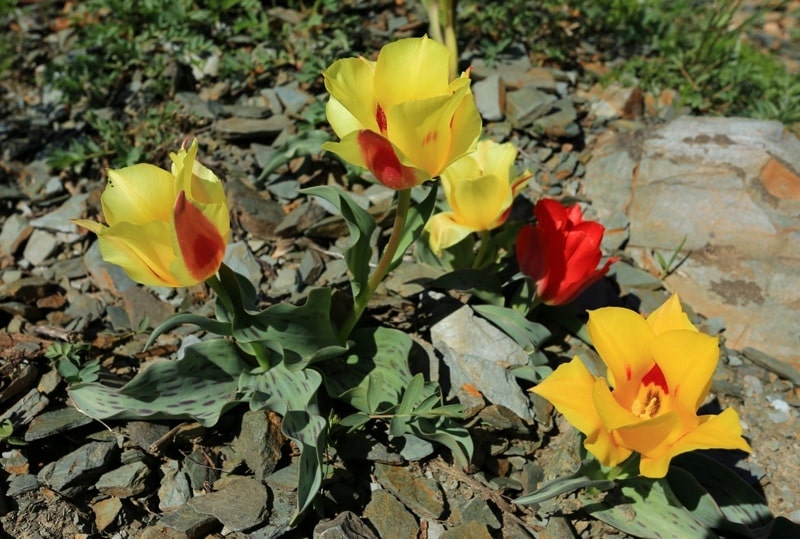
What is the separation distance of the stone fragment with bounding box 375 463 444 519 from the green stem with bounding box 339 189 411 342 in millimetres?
404

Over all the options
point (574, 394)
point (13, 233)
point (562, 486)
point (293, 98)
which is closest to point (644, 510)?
point (562, 486)

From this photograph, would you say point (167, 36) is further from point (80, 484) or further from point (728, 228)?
point (728, 228)

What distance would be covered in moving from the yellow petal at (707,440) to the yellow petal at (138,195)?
1.25m

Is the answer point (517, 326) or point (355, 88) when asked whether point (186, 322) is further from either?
point (517, 326)

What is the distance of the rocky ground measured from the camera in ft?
6.76

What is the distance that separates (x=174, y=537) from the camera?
1956mm

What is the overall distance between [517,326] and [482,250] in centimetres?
28

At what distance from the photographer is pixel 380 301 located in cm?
255

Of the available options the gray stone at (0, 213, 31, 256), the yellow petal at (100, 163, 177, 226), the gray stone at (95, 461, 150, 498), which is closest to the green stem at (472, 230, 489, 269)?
the yellow petal at (100, 163, 177, 226)

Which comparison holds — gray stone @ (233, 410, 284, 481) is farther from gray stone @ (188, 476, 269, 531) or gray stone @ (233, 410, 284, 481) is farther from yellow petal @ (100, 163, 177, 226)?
yellow petal @ (100, 163, 177, 226)

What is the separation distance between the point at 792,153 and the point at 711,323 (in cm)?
81

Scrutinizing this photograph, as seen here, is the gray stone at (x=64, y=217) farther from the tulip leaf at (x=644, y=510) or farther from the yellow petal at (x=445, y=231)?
the tulip leaf at (x=644, y=510)

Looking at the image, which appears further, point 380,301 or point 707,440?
point 380,301

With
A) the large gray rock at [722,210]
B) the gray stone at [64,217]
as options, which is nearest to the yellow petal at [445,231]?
the large gray rock at [722,210]
